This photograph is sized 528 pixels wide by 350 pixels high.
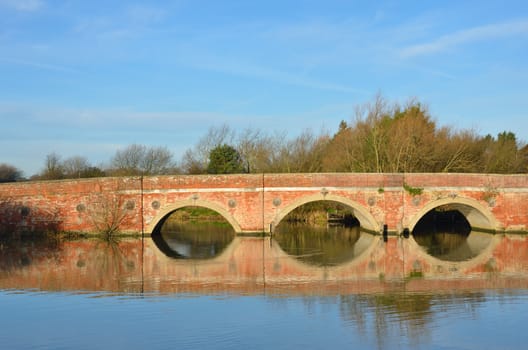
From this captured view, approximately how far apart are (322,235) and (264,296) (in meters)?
14.8

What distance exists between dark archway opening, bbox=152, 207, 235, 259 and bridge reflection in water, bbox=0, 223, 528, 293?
0.36ft

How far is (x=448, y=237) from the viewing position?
27781 mm

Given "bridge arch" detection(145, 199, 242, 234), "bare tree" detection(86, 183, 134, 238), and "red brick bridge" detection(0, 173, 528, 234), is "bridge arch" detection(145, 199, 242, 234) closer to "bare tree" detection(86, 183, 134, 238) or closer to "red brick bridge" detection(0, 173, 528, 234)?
"red brick bridge" detection(0, 173, 528, 234)

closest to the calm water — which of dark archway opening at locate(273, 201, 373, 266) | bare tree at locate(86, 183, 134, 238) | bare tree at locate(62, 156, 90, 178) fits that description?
dark archway opening at locate(273, 201, 373, 266)

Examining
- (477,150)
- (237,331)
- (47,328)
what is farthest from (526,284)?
(477,150)

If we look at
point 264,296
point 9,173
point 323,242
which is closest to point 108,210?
point 323,242

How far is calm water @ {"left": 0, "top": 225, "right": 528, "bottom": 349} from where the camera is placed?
10141 mm

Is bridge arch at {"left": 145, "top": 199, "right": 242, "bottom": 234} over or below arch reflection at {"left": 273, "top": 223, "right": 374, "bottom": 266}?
over

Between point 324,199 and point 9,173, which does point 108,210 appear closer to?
point 324,199

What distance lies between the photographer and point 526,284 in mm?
14820

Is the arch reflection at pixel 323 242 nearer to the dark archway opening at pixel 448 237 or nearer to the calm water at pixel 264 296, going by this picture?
the calm water at pixel 264 296

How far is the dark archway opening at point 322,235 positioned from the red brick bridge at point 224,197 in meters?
1.69

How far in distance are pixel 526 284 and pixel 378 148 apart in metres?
17.8

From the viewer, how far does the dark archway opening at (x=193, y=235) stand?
74.4 ft
